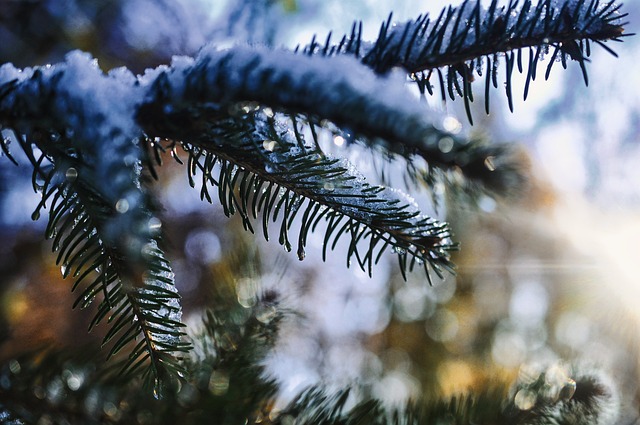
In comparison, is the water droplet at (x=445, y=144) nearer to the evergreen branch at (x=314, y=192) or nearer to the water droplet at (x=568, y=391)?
the evergreen branch at (x=314, y=192)

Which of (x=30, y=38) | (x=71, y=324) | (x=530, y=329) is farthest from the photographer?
(x=530, y=329)

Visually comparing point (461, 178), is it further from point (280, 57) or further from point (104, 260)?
point (104, 260)

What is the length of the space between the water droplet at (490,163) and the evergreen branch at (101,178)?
6.8 inches

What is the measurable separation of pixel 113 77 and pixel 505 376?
63 centimetres

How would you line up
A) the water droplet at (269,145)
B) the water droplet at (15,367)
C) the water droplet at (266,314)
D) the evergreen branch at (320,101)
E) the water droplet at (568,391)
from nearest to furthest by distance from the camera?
the evergreen branch at (320,101)
the water droplet at (269,145)
the water droplet at (15,367)
the water droplet at (568,391)
the water droplet at (266,314)

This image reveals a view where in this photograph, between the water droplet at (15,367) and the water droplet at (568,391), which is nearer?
the water droplet at (15,367)

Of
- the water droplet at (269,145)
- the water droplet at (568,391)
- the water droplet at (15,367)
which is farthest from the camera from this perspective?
the water droplet at (568,391)

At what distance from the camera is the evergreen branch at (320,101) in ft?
0.66

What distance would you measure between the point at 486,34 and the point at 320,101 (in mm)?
174

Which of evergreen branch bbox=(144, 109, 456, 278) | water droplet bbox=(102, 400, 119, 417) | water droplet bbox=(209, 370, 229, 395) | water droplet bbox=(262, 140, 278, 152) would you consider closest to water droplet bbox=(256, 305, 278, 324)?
water droplet bbox=(209, 370, 229, 395)

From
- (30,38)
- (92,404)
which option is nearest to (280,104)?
(92,404)

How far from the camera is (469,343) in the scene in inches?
223

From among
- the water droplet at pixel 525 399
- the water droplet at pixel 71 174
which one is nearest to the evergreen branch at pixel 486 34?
the water droplet at pixel 71 174

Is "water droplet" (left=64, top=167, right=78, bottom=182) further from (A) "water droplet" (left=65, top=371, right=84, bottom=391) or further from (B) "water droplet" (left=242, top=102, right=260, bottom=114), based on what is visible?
(A) "water droplet" (left=65, top=371, right=84, bottom=391)
